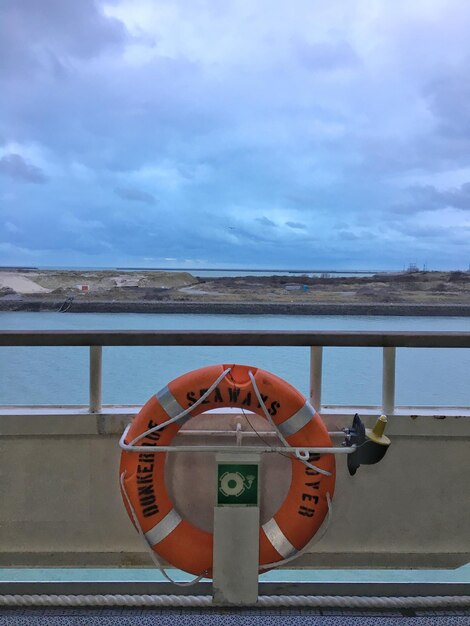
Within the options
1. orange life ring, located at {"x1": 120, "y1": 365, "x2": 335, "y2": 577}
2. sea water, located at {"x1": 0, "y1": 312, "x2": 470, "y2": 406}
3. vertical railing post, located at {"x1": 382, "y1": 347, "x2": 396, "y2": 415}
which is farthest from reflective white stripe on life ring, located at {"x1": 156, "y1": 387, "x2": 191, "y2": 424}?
sea water, located at {"x1": 0, "y1": 312, "x2": 470, "y2": 406}

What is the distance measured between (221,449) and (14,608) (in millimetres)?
714

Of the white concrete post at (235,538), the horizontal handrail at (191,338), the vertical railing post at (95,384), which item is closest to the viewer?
the white concrete post at (235,538)

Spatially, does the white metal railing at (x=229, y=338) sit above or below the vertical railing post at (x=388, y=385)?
above

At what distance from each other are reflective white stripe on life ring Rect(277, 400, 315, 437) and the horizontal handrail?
0.23 metres

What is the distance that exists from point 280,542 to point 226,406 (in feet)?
1.33

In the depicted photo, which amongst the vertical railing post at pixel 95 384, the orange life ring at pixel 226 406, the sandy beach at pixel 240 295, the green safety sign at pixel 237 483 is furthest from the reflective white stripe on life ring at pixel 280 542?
the sandy beach at pixel 240 295

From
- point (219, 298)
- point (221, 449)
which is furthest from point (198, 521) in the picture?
point (219, 298)

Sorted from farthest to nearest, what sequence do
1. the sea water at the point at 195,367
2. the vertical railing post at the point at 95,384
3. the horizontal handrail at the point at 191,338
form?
the sea water at the point at 195,367
the vertical railing post at the point at 95,384
the horizontal handrail at the point at 191,338

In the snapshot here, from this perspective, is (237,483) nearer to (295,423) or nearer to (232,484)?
(232,484)

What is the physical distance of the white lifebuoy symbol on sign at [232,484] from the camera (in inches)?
55.1

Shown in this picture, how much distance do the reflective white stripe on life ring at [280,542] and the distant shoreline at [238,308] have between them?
6256 millimetres

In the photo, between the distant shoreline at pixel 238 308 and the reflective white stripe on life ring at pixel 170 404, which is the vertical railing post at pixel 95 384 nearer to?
the reflective white stripe on life ring at pixel 170 404

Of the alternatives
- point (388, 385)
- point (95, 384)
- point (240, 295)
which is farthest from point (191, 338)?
point (240, 295)

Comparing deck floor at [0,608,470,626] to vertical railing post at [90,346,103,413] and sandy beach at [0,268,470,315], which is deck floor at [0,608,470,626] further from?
sandy beach at [0,268,470,315]
